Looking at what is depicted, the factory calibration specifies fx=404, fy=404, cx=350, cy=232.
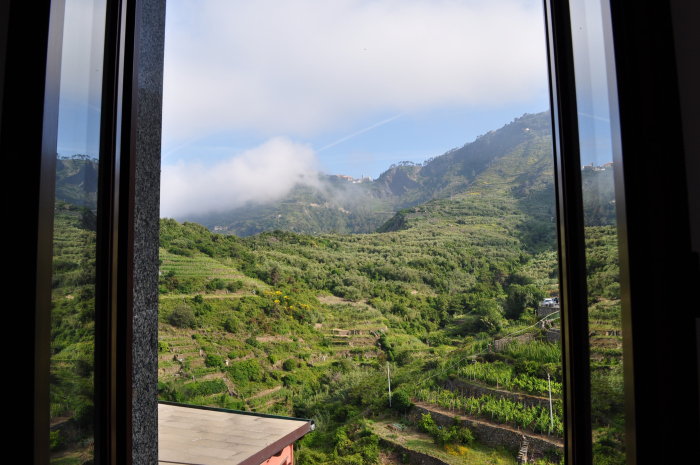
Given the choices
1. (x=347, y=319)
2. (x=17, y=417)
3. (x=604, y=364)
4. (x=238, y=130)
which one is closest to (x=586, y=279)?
(x=604, y=364)

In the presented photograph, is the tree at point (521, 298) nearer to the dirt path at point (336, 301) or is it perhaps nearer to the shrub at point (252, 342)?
the dirt path at point (336, 301)

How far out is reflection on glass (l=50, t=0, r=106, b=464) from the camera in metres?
0.51

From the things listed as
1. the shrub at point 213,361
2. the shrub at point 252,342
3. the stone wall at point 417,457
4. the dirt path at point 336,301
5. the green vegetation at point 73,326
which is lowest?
the stone wall at point 417,457

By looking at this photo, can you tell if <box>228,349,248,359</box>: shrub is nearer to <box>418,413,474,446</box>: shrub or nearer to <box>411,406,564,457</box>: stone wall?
<box>418,413,474,446</box>: shrub

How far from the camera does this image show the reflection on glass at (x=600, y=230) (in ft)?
1.30

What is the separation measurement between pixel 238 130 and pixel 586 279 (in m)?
9.34

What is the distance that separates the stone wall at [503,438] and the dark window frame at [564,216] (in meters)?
5.57

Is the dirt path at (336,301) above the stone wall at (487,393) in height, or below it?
above

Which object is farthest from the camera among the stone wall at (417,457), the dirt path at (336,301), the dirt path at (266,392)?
the dirt path at (336,301)

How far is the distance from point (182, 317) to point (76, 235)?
285 inches

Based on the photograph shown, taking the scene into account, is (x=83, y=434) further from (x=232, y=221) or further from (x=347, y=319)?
(x=232, y=221)

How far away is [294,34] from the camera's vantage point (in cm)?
888

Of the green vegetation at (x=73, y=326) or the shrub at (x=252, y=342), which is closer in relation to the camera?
the green vegetation at (x=73, y=326)

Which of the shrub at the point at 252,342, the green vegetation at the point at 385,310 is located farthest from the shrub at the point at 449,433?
the shrub at the point at 252,342
